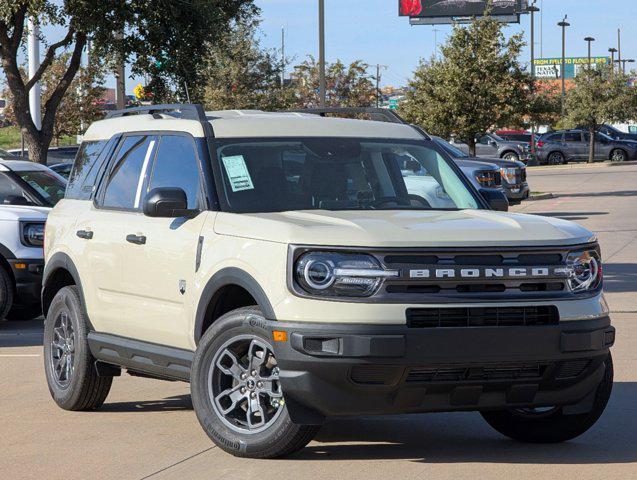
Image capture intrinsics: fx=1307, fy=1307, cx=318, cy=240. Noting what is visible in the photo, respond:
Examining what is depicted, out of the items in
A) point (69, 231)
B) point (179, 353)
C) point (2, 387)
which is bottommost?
point (2, 387)

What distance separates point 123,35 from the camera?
19.5 metres

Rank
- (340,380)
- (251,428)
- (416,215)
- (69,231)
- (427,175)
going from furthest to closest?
(69,231) → (427,175) → (416,215) → (251,428) → (340,380)

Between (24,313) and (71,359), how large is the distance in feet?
19.3

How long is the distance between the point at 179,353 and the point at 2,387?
8.79 ft

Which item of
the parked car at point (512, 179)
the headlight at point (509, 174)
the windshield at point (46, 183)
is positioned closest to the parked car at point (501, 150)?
the parked car at point (512, 179)

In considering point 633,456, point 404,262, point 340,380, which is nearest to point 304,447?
point 340,380

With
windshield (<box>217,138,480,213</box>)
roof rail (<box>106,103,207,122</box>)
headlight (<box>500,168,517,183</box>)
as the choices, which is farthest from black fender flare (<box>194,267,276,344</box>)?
headlight (<box>500,168,517,183</box>)

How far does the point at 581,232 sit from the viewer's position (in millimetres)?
6766

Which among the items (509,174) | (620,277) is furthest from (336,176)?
(509,174)

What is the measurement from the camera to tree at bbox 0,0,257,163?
61.7 feet

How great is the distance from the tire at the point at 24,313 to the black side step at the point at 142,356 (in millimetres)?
6106

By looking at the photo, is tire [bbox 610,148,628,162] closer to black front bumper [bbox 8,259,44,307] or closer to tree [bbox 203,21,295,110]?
tree [bbox 203,21,295,110]

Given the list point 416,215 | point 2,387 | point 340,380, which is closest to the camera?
point 340,380

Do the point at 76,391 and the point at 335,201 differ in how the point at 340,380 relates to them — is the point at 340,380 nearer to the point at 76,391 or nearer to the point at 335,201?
the point at 335,201
